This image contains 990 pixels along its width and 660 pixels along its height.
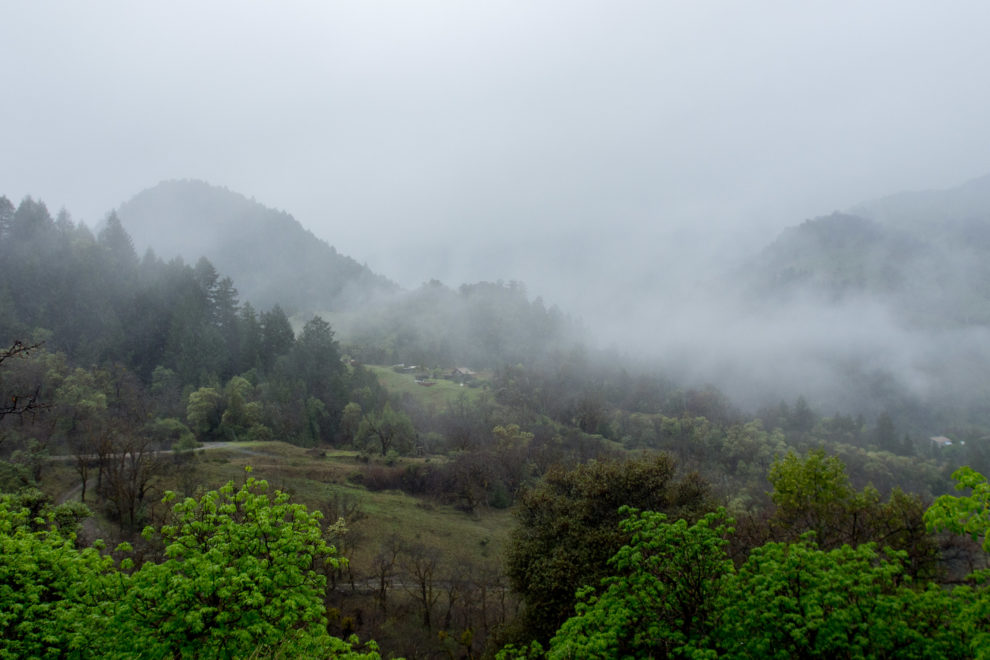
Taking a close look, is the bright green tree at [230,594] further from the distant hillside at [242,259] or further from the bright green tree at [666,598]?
the distant hillside at [242,259]

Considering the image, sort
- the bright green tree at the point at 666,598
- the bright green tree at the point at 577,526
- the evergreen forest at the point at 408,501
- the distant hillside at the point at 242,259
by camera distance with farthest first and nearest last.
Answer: the distant hillside at the point at 242,259
the bright green tree at the point at 577,526
the bright green tree at the point at 666,598
the evergreen forest at the point at 408,501

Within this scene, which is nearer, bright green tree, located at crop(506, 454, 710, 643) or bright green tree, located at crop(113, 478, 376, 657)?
bright green tree, located at crop(113, 478, 376, 657)

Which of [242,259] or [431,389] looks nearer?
[431,389]

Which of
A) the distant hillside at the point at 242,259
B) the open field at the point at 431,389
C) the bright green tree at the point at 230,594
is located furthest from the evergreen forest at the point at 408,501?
the distant hillside at the point at 242,259

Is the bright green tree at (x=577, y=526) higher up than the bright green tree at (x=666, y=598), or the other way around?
the bright green tree at (x=666, y=598)

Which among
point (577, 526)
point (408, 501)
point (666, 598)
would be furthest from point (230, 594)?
point (408, 501)

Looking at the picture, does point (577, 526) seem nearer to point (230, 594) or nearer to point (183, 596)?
point (230, 594)

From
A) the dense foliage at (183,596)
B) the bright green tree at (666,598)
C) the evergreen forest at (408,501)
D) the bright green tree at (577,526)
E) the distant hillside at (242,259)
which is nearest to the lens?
the dense foliage at (183,596)

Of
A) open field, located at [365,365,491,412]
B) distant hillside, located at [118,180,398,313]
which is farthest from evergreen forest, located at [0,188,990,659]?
distant hillside, located at [118,180,398,313]

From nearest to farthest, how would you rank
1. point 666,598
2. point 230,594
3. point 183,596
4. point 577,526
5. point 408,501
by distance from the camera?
1. point 183,596
2. point 230,594
3. point 666,598
4. point 577,526
5. point 408,501

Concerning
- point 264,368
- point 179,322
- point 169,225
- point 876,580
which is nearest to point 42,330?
point 179,322

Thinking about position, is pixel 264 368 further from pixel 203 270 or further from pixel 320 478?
pixel 320 478

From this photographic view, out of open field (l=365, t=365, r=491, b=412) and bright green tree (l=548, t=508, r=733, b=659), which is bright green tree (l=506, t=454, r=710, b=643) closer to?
bright green tree (l=548, t=508, r=733, b=659)

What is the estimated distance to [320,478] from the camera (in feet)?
158
